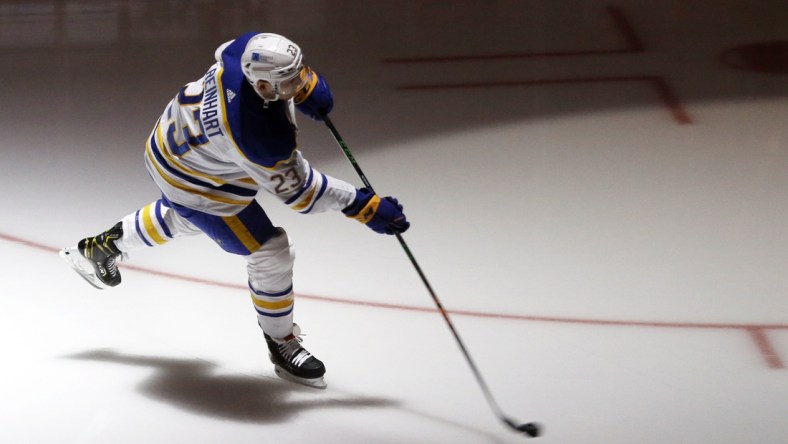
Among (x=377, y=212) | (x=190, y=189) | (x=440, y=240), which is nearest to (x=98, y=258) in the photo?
(x=190, y=189)

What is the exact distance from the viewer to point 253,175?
2768 mm

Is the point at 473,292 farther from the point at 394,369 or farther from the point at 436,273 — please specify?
the point at 394,369

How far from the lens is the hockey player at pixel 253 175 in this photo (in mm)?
2693

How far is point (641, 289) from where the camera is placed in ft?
12.2

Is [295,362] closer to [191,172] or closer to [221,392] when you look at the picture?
[221,392]

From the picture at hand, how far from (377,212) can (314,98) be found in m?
0.39

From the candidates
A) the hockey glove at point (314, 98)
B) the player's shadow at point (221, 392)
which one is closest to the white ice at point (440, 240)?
the player's shadow at point (221, 392)

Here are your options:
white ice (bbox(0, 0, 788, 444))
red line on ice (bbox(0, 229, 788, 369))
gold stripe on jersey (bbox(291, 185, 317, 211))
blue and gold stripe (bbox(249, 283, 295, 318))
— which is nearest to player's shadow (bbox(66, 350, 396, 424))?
white ice (bbox(0, 0, 788, 444))

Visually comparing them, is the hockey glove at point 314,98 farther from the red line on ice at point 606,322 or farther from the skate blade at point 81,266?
the skate blade at point 81,266

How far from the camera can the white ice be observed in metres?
3.07

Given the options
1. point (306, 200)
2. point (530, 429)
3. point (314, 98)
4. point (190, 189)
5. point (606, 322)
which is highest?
point (314, 98)

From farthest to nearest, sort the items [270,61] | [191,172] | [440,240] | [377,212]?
[440,240], [191,172], [377,212], [270,61]

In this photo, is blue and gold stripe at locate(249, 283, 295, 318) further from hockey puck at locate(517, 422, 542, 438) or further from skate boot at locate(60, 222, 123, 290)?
hockey puck at locate(517, 422, 542, 438)

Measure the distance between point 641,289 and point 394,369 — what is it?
1003mm
